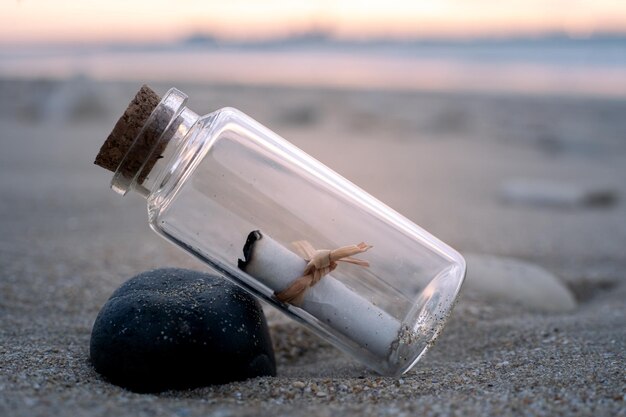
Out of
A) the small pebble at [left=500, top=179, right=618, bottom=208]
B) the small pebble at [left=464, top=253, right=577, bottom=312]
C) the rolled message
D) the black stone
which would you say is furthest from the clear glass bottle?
the small pebble at [left=500, top=179, right=618, bottom=208]

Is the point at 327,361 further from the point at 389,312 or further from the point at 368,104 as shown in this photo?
the point at 368,104

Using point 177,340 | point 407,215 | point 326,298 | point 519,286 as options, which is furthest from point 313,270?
point 407,215

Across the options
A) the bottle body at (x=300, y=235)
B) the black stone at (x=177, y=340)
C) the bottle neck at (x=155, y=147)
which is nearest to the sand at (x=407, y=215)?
the black stone at (x=177, y=340)

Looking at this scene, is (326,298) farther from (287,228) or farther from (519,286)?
(519,286)

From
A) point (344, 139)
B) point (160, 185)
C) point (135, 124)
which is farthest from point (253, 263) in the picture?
point (344, 139)

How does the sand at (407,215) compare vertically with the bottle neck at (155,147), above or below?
below

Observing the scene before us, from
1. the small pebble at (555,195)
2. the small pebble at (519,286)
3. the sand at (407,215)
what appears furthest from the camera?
the small pebble at (555,195)

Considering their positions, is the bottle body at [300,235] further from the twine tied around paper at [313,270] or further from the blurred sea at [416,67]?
the blurred sea at [416,67]
